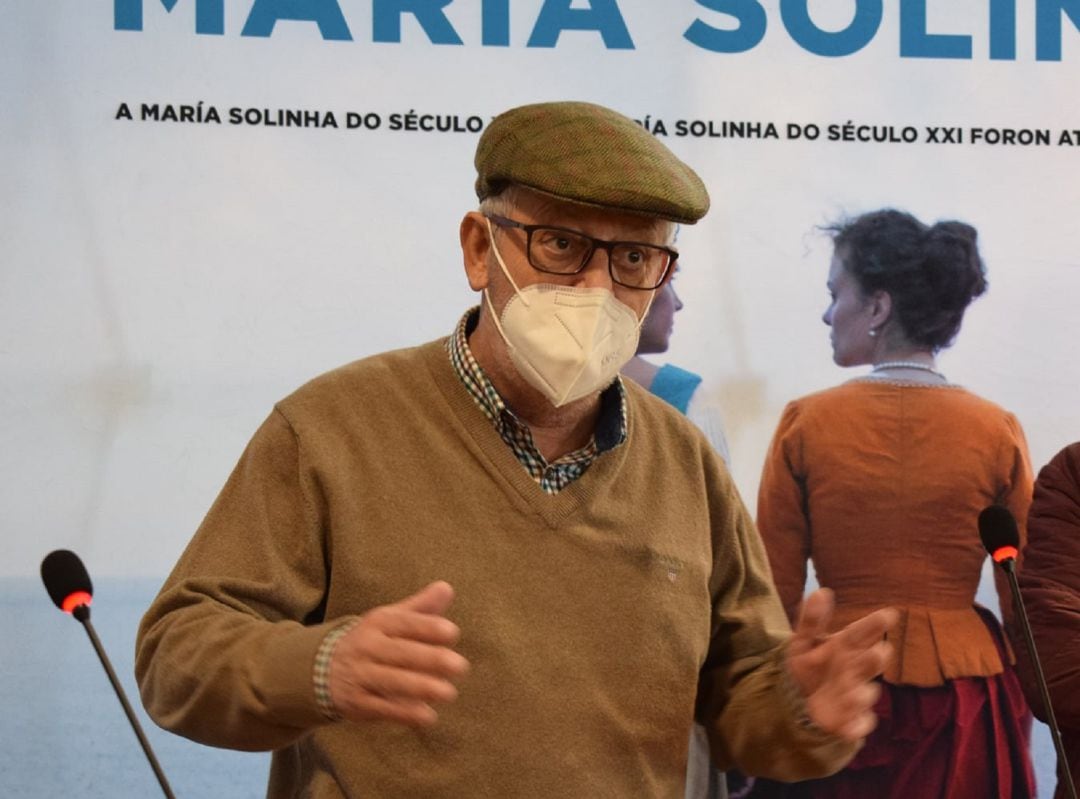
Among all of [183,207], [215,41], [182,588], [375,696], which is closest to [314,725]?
[375,696]

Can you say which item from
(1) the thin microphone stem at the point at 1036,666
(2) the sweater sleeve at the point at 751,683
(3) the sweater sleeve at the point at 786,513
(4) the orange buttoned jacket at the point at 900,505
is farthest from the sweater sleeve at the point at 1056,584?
(2) the sweater sleeve at the point at 751,683

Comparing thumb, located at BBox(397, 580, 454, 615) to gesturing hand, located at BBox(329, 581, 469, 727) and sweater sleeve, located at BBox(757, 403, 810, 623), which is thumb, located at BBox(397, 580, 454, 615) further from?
sweater sleeve, located at BBox(757, 403, 810, 623)

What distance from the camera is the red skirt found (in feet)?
10.1

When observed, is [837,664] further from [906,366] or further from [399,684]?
[906,366]

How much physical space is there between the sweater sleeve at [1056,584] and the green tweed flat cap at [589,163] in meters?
1.28

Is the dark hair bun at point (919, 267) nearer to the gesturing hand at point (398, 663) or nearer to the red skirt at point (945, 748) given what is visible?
the red skirt at point (945, 748)

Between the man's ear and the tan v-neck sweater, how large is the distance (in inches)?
4.5

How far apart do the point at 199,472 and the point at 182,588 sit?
1440 millimetres

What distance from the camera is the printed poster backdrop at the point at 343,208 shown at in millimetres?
2918

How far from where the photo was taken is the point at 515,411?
1.80 meters

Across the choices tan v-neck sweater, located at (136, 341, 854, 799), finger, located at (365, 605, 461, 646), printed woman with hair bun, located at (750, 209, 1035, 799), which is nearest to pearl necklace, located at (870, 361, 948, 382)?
printed woman with hair bun, located at (750, 209, 1035, 799)

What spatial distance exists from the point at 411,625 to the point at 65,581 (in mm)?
612

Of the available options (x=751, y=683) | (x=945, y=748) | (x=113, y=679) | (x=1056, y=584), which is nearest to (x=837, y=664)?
(x=751, y=683)

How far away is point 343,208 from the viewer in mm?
3037
